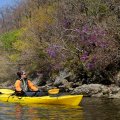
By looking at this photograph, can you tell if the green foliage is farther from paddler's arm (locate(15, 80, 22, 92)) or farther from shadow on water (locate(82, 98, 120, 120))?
paddler's arm (locate(15, 80, 22, 92))

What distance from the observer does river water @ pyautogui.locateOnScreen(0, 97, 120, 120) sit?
51.8 ft

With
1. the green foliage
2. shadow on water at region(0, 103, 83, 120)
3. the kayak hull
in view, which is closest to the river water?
shadow on water at region(0, 103, 83, 120)

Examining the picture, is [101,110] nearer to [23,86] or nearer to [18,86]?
[18,86]

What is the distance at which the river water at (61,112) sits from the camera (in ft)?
51.8

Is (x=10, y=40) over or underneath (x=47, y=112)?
over

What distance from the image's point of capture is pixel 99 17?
3666cm

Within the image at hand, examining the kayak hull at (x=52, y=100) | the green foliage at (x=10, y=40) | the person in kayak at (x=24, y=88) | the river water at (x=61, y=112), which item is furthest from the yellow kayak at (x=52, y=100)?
the green foliage at (x=10, y=40)

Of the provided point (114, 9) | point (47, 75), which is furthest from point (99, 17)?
point (47, 75)

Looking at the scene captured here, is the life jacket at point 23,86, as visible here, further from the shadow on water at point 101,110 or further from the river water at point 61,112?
the shadow on water at point 101,110

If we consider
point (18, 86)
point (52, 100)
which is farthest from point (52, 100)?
point (18, 86)

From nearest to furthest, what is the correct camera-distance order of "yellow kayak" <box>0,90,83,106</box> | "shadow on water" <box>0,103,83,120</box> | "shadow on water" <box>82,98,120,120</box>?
"shadow on water" <box>0,103,83,120</box>
"shadow on water" <box>82,98,120,120</box>
"yellow kayak" <box>0,90,83,106</box>

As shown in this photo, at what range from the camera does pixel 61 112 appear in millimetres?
17422

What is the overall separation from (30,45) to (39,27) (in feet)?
6.95

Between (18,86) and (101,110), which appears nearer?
(101,110)
